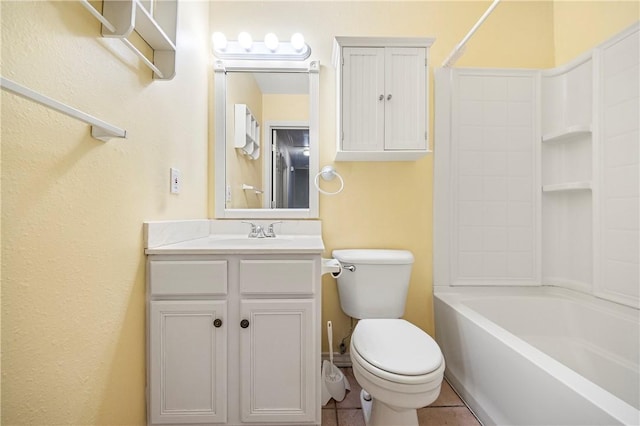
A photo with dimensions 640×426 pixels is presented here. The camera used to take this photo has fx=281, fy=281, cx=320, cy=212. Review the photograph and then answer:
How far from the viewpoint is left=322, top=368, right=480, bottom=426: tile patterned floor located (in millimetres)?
1302

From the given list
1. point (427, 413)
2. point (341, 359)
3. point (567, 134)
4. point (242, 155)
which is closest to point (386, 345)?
point (427, 413)

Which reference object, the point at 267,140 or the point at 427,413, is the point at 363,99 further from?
the point at 427,413

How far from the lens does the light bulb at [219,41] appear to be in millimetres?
1665

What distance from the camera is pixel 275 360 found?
1.14m

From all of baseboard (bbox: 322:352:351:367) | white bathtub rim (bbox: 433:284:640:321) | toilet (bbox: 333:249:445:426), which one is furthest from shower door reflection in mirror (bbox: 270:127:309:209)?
white bathtub rim (bbox: 433:284:640:321)

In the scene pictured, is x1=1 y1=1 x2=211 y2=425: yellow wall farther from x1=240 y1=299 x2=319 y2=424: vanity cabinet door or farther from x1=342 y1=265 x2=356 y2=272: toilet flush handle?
x1=342 y1=265 x2=356 y2=272: toilet flush handle

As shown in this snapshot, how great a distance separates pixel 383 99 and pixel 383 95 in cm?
2

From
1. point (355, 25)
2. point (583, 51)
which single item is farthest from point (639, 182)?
point (355, 25)

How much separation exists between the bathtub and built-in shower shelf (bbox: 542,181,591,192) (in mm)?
612

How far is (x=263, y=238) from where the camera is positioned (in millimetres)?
1591

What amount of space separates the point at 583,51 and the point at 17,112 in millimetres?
2511

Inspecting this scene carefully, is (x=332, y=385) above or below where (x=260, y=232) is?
below

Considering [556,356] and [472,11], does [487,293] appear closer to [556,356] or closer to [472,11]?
[556,356]

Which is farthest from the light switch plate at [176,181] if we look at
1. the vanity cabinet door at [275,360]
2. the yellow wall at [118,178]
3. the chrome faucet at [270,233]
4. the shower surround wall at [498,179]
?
the shower surround wall at [498,179]
